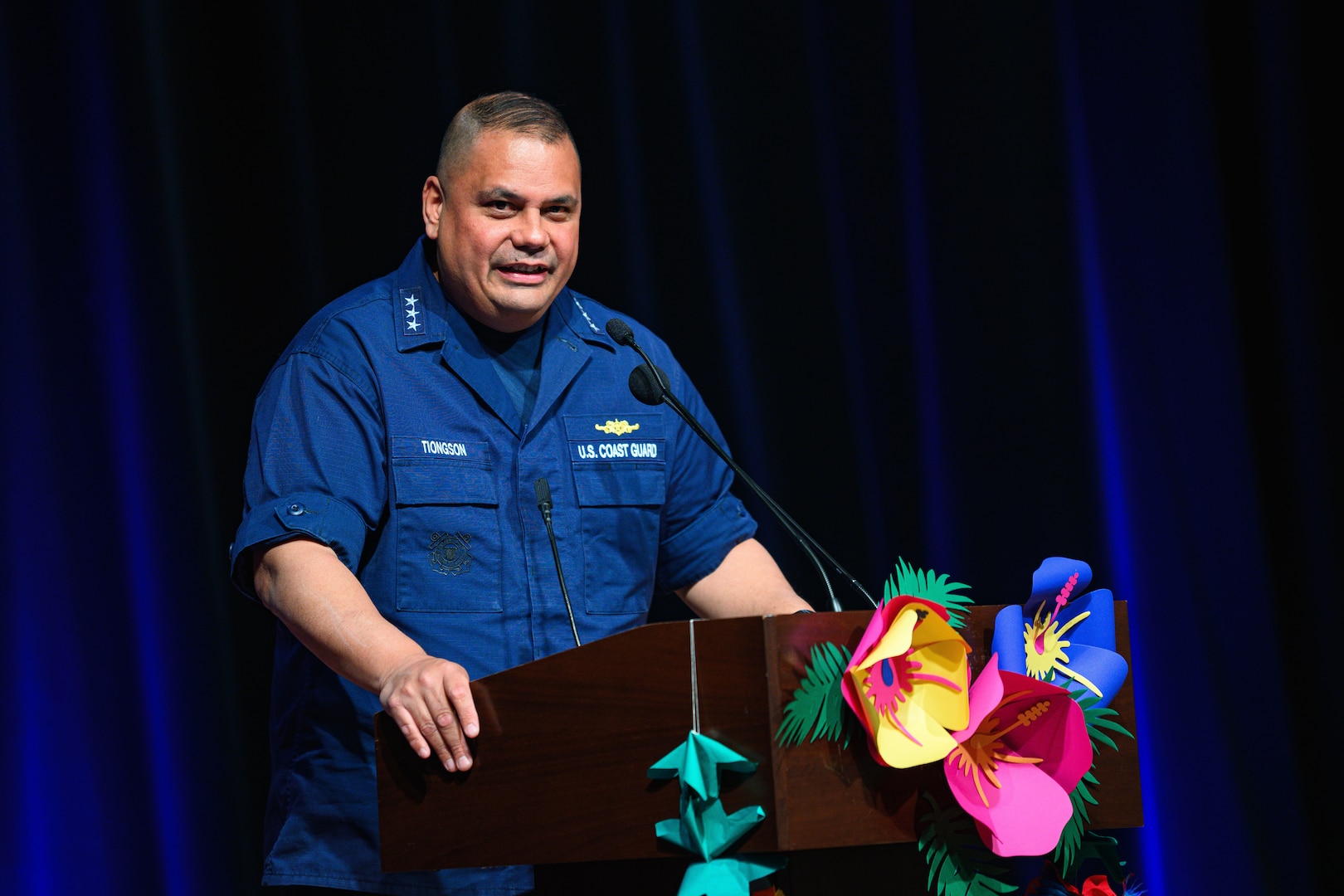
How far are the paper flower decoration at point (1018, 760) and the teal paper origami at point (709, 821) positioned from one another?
0.62 ft

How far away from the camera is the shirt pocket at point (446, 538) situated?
1.74m

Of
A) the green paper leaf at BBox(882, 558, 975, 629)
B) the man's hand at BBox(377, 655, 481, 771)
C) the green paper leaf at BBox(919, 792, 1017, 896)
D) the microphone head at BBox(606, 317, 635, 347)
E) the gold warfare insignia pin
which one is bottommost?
the green paper leaf at BBox(919, 792, 1017, 896)

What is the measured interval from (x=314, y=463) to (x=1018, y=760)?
3.19ft

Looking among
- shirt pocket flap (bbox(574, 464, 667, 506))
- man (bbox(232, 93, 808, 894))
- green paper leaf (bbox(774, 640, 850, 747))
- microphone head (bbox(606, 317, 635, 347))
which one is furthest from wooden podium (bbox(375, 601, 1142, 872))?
shirt pocket flap (bbox(574, 464, 667, 506))

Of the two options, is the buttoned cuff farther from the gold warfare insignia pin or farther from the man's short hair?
the man's short hair

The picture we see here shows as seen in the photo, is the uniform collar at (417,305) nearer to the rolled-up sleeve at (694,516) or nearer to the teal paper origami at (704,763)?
the rolled-up sleeve at (694,516)

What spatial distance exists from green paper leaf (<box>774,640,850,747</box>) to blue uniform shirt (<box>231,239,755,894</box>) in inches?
27.3

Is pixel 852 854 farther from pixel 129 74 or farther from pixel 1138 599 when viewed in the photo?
pixel 129 74

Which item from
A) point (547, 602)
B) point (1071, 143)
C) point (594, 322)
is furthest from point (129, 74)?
point (1071, 143)

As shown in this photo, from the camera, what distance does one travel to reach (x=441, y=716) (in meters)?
1.22

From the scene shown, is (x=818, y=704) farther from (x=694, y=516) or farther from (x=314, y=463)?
(x=694, y=516)

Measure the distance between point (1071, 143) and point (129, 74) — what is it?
199 cm

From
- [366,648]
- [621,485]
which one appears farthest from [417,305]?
[366,648]

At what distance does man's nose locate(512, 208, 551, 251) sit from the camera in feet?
6.17
